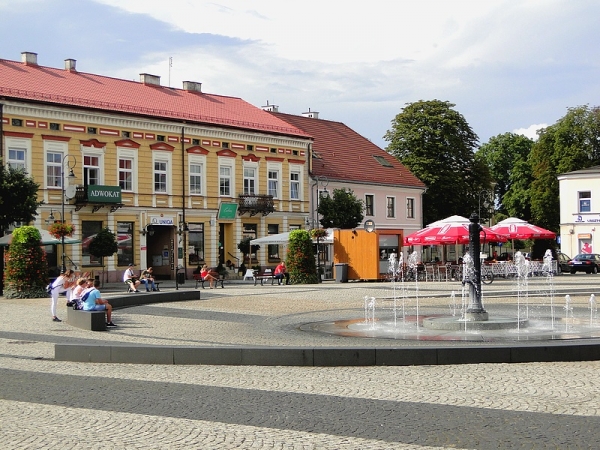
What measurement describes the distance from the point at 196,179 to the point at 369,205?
16.6 m

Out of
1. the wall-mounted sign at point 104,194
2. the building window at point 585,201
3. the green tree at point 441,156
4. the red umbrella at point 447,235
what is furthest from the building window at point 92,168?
the building window at point 585,201

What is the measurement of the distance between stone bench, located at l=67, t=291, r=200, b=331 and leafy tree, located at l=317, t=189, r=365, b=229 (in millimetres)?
27419

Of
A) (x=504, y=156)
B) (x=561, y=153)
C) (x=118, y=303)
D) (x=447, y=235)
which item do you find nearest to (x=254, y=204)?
(x=447, y=235)

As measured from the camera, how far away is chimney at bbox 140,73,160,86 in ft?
190

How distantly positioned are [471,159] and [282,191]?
21.3 m

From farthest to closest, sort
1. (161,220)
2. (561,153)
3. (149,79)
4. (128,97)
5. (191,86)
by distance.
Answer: (561,153) → (191,86) → (149,79) → (128,97) → (161,220)

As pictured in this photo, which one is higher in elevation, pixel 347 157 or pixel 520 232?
pixel 347 157

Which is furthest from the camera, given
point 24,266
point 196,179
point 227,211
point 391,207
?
point 391,207

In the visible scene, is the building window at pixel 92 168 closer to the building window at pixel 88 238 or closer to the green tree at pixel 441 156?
the building window at pixel 88 238

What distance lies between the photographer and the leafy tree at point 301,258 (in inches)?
1688

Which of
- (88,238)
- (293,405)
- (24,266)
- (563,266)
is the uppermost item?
(88,238)

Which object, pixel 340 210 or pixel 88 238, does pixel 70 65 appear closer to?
pixel 88 238

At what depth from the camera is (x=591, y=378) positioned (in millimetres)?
12398

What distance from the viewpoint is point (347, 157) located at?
6738cm
